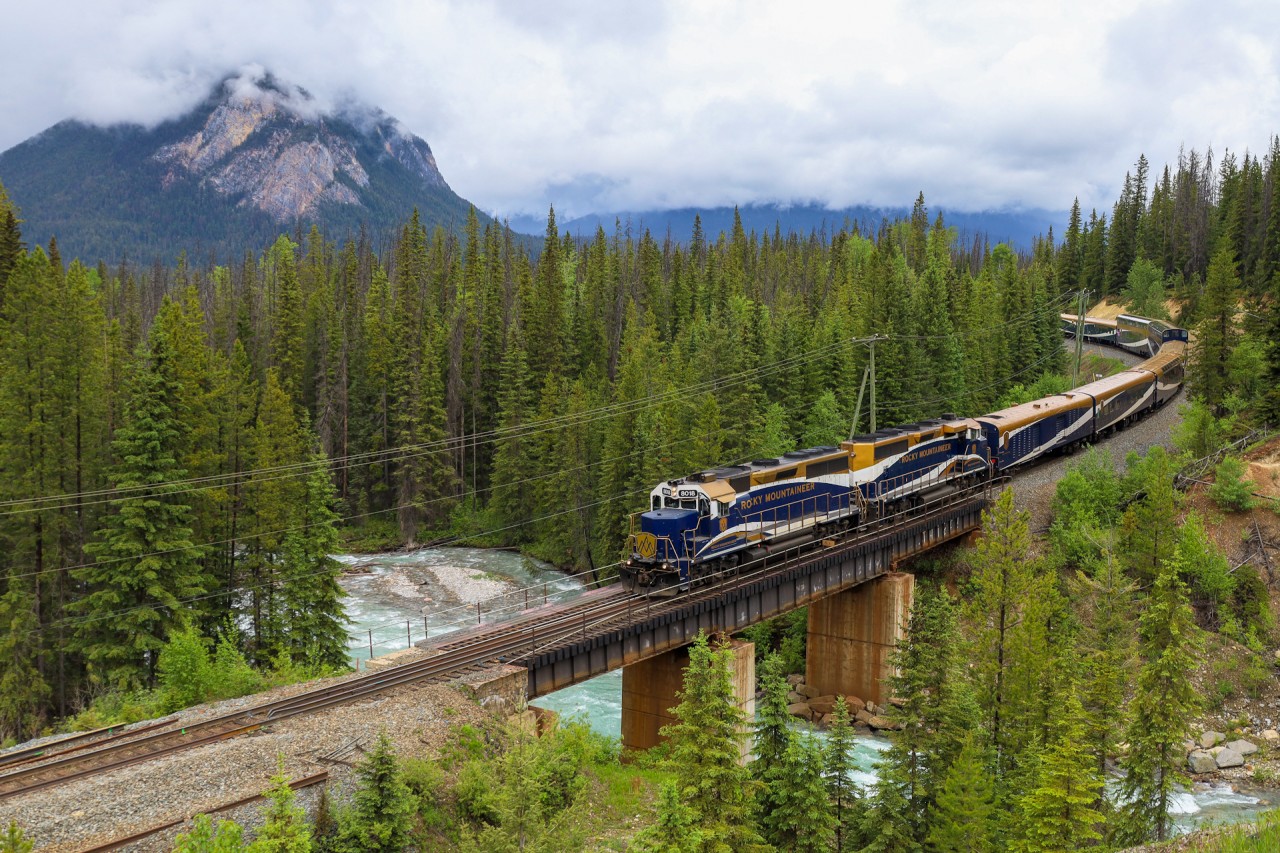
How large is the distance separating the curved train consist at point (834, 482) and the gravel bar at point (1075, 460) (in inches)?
37.5

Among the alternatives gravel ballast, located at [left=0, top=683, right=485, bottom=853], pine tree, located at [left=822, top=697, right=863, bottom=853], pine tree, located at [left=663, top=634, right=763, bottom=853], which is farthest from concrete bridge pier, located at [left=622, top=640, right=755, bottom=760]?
pine tree, located at [left=663, top=634, right=763, bottom=853]

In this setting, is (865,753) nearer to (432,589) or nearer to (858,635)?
(858,635)

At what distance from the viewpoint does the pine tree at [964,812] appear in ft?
65.0

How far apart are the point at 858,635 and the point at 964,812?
2275 centimetres

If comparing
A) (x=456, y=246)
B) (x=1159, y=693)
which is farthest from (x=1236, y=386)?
(x=456, y=246)

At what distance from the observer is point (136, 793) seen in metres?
17.1

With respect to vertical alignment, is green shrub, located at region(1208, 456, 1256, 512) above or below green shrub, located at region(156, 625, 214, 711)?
above

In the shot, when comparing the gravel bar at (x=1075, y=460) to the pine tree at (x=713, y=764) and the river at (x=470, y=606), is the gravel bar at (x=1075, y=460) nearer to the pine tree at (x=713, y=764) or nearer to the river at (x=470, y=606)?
the river at (x=470, y=606)

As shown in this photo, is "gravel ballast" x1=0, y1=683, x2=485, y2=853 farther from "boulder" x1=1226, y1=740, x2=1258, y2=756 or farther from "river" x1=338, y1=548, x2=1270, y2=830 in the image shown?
"boulder" x1=1226, y1=740, x2=1258, y2=756

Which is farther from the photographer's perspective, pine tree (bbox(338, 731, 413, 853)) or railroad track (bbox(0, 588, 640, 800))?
Answer: railroad track (bbox(0, 588, 640, 800))

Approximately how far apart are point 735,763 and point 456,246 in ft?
404

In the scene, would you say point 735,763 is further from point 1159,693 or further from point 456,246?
point 456,246

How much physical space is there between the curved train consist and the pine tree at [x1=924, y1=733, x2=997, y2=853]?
1245 cm

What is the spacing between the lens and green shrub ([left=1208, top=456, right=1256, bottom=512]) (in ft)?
138
